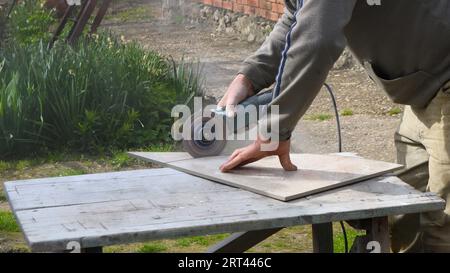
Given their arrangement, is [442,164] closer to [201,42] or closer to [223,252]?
[223,252]

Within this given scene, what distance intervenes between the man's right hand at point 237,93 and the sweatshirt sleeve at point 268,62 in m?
0.02

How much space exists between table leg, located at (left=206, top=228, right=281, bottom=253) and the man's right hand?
44cm

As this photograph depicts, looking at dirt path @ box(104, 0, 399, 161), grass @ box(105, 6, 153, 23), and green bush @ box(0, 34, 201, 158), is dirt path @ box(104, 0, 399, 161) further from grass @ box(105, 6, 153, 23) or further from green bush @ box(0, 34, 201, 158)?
green bush @ box(0, 34, 201, 158)

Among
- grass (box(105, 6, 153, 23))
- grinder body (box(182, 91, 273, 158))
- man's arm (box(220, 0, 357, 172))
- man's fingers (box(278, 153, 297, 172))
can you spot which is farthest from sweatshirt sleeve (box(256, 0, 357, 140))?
grass (box(105, 6, 153, 23))

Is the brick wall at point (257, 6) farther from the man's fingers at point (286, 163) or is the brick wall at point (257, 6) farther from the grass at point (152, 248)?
the man's fingers at point (286, 163)

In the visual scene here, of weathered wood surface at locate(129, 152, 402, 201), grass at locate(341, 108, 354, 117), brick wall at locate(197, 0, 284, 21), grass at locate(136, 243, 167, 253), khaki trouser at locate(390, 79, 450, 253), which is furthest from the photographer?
brick wall at locate(197, 0, 284, 21)

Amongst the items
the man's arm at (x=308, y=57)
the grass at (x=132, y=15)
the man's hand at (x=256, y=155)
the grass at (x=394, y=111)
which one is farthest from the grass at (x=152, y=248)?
the grass at (x=132, y=15)

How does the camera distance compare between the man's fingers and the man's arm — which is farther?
the man's fingers

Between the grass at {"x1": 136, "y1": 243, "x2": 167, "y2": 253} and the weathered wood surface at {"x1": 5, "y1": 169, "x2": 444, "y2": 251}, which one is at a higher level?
the weathered wood surface at {"x1": 5, "y1": 169, "x2": 444, "y2": 251}

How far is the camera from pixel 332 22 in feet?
9.30

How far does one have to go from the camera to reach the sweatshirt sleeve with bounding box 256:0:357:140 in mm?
2836

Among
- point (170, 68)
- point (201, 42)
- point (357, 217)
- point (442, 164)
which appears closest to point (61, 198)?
point (357, 217)

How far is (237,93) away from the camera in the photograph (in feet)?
11.1

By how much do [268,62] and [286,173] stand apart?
0.50 metres
